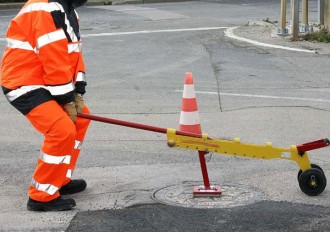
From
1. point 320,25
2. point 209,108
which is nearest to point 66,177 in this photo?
point 209,108

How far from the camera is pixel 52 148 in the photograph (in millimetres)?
6773

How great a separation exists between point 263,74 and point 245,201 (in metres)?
6.31

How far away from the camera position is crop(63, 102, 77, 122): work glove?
6.91 metres

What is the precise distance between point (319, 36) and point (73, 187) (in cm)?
963

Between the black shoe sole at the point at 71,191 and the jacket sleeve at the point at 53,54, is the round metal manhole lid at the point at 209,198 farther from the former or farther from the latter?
the jacket sleeve at the point at 53,54

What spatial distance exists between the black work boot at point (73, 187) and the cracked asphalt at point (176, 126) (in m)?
0.08

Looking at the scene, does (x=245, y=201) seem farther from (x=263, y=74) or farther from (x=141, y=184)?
(x=263, y=74)

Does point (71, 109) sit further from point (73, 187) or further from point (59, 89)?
point (73, 187)

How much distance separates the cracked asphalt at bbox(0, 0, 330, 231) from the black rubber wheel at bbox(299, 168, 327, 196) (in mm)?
69

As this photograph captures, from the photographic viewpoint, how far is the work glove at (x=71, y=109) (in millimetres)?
6914

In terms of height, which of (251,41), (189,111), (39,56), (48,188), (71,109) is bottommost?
(251,41)

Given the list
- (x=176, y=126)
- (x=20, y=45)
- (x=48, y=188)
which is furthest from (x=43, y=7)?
(x=176, y=126)

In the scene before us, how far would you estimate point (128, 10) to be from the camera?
2361 centimetres

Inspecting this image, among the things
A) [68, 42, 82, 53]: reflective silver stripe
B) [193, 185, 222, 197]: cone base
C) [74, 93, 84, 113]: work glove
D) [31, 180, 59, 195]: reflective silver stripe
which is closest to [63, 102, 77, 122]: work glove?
[74, 93, 84, 113]: work glove
